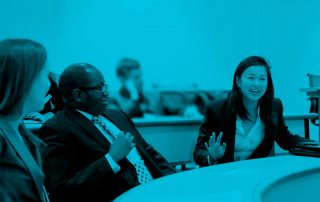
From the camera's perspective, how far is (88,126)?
182 centimetres

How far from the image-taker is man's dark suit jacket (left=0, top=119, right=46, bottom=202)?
1005 mm

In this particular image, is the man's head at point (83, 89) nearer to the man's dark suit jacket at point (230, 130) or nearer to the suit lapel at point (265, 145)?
the man's dark suit jacket at point (230, 130)

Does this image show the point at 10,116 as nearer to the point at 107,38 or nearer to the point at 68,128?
the point at 68,128

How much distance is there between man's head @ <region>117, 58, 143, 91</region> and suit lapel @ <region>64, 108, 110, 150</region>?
3147mm

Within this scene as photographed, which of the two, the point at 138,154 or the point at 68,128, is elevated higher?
the point at 68,128

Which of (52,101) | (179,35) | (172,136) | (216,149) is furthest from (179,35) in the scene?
(216,149)

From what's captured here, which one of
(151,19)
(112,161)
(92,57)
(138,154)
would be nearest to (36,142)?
(112,161)

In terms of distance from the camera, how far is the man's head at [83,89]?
6.15ft

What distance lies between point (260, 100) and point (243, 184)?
130cm

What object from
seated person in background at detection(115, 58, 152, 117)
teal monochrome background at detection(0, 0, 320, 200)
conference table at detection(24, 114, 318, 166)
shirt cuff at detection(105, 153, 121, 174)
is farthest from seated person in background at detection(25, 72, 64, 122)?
teal monochrome background at detection(0, 0, 320, 200)

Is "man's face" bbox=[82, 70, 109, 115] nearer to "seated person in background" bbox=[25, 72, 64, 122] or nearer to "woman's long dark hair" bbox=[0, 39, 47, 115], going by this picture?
"seated person in background" bbox=[25, 72, 64, 122]

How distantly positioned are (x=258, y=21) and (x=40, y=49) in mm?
6139

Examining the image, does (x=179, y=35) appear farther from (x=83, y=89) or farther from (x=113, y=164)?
(x=113, y=164)

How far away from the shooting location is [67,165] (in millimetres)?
1715
